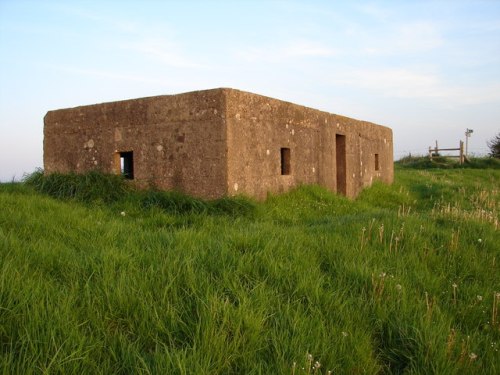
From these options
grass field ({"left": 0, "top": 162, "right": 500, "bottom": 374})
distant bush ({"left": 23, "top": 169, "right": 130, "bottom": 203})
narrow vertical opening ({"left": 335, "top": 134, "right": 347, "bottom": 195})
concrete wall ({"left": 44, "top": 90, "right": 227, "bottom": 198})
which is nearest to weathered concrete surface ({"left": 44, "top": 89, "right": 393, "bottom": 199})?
concrete wall ({"left": 44, "top": 90, "right": 227, "bottom": 198})

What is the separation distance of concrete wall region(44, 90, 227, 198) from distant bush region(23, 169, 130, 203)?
39 centimetres

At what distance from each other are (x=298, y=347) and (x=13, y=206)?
154 inches

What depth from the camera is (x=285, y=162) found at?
24.9ft

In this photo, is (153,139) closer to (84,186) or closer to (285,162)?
(84,186)

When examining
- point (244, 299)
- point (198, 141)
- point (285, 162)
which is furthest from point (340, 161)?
point (244, 299)

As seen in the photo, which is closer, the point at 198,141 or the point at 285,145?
the point at 198,141

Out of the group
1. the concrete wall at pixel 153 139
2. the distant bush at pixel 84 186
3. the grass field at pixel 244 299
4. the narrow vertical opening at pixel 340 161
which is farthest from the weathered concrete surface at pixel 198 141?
the grass field at pixel 244 299

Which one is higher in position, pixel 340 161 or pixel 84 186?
pixel 340 161

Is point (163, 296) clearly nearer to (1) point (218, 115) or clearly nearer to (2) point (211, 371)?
(2) point (211, 371)

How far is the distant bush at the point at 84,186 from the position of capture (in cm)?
625

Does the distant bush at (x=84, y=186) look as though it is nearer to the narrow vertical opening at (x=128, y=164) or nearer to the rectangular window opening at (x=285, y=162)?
the narrow vertical opening at (x=128, y=164)

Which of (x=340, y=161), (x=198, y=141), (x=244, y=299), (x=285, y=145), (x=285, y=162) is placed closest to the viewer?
(x=244, y=299)

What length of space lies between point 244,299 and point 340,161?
7400mm

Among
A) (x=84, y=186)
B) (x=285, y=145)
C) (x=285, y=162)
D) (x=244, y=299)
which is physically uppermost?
(x=285, y=145)
